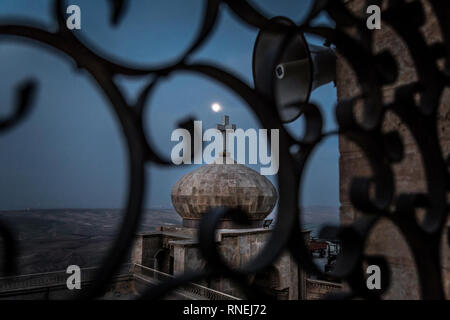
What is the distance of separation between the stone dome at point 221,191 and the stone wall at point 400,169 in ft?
43.9

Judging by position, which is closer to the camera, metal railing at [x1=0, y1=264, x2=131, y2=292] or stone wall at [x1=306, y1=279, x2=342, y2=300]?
metal railing at [x1=0, y1=264, x2=131, y2=292]

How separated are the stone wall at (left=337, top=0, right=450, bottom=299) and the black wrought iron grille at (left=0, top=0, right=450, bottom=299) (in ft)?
1.10

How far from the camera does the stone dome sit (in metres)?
15.3

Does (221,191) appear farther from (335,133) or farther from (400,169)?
(335,133)

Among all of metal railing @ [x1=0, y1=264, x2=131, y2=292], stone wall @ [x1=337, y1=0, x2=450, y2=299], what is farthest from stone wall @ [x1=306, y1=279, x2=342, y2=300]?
stone wall @ [x1=337, y1=0, x2=450, y2=299]

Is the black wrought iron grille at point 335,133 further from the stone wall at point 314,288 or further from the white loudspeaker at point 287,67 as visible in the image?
the stone wall at point 314,288

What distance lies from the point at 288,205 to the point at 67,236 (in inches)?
944

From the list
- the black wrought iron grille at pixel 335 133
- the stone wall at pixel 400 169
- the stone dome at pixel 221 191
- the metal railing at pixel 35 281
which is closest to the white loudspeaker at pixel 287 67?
the black wrought iron grille at pixel 335 133

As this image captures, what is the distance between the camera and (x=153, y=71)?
592mm

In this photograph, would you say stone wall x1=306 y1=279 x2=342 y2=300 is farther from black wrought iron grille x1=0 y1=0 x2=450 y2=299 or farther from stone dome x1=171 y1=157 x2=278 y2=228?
black wrought iron grille x1=0 y1=0 x2=450 y2=299

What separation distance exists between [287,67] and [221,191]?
46.7ft

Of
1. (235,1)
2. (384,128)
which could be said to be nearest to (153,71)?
(235,1)
